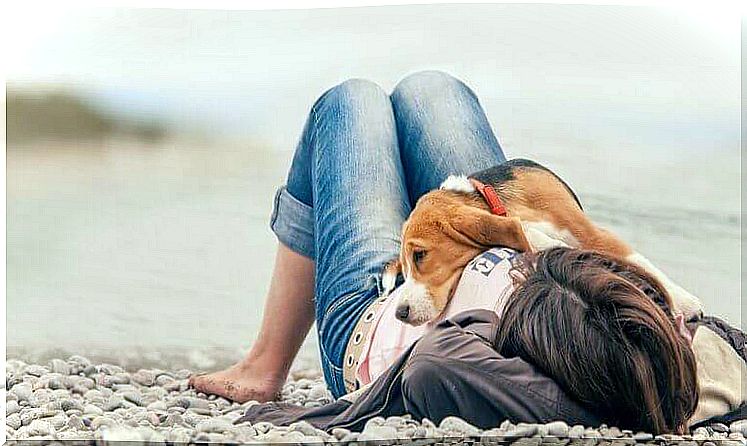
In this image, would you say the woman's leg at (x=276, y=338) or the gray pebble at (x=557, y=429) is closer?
the gray pebble at (x=557, y=429)

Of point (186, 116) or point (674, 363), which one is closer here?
point (674, 363)

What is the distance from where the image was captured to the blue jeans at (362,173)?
2.53m

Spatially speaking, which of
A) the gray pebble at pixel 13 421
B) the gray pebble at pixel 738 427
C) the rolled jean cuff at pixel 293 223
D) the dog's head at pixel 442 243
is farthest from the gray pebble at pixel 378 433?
the gray pebble at pixel 13 421

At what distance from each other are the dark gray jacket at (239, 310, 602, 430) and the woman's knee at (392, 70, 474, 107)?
509 millimetres

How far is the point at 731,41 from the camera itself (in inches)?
104

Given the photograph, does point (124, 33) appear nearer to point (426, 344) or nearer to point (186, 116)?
point (186, 116)

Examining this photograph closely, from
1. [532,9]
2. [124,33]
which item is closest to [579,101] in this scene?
[532,9]

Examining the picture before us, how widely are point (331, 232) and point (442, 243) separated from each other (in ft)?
0.81

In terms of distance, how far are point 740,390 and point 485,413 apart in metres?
0.58

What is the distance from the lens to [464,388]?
233 centimetres

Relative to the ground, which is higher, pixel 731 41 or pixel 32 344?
pixel 731 41

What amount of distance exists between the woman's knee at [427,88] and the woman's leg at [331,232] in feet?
0.14

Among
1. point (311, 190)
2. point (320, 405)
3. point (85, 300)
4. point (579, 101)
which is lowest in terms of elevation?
point (320, 405)

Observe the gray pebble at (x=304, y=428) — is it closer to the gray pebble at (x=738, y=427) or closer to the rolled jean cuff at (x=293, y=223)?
the rolled jean cuff at (x=293, y=223)
